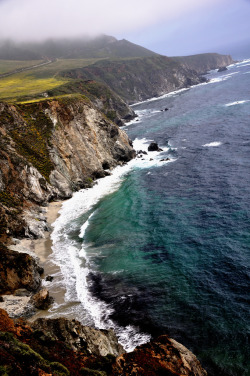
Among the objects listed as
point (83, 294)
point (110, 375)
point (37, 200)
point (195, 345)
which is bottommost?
point (195, 345)

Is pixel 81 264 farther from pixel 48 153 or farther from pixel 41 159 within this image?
pixel 48 153

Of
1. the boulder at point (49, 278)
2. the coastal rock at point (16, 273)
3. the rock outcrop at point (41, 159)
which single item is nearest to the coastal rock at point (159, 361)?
the coastal rock at point (16, 273)

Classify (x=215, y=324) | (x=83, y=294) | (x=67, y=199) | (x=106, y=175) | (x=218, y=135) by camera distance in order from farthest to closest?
(x=218, y=135) → (x=106, y=175) → (x=67, y=199) → (x=83, y=294) → (x=215, y=324)

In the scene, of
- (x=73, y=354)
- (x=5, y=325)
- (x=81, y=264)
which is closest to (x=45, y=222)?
(x=81, y=264)

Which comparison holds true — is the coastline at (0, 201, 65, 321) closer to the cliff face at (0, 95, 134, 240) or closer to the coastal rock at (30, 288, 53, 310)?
the coastal rock at (30, 288, 53, 310)

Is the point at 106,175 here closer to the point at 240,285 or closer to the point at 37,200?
the point at 37,200

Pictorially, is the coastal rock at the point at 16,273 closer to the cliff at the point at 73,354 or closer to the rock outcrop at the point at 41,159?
the rock outcrop at the point at 41,159

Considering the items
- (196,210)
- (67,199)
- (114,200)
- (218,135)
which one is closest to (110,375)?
(196,210)
